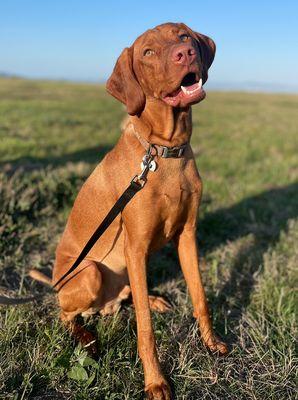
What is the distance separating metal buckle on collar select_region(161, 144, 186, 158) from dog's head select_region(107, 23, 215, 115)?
0.30 m

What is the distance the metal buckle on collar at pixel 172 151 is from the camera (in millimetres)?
2875

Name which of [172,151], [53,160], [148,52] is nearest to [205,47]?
[148,52]

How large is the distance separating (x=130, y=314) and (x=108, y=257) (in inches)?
21.3

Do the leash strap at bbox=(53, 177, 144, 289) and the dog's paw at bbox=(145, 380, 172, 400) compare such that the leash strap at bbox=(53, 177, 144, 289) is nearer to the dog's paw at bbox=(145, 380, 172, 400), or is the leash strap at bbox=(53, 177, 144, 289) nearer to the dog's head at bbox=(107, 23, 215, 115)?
the dog's head at bbox=(107, 23, 215, 115)

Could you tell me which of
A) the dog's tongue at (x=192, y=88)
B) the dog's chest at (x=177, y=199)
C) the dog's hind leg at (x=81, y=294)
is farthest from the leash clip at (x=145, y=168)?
the dog's hind leg at (x=81, y=294)

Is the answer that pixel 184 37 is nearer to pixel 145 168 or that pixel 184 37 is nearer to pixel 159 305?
Answer: pixel 145 168

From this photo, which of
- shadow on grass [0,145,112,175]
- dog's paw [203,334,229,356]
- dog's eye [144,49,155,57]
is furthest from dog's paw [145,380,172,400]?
shadow on grass [0,145,112,175]

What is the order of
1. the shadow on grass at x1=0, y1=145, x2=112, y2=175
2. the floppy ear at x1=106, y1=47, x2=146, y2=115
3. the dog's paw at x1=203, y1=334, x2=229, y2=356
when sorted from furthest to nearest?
the shadow on grass at x1=0, y1=145, x2=112, y2=175
the dog's paw at x1=203, y1=334, x2=229, y2=356
the floppy ear at x1=106, y1=47, x2=146, y2=115

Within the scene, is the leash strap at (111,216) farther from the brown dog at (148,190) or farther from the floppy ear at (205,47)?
the floppy ear at (205,47)

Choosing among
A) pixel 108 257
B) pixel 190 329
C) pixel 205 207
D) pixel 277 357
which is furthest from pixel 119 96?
pixel 205 207

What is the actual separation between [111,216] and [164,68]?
1.00 m

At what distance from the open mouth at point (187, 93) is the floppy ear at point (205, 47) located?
21cm

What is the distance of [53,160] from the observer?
8078 mm

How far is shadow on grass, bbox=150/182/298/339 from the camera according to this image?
12.7 feet
